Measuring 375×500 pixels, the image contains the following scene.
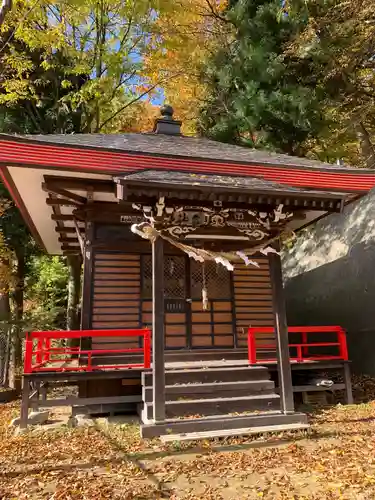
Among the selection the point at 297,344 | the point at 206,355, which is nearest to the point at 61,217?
the point at 206,355

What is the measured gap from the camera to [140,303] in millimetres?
9086

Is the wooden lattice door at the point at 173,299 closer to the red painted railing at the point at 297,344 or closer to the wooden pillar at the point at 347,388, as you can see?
the red painted railing at the point at 297,344

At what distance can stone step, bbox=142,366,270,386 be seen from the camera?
23.5 ft

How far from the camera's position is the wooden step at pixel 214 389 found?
685cm

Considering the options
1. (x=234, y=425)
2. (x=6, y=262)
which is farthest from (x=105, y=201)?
(x=6, y=262)

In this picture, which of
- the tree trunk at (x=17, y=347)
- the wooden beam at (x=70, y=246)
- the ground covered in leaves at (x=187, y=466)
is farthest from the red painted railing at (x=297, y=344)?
the tree trunk at (x=17, y=347)

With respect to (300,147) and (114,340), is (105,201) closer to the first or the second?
(114,340)

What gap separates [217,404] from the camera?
6.87 metres

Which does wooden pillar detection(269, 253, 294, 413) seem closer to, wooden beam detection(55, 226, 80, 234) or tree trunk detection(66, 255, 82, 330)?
wooden beam detection(55, 226, 80, 234)

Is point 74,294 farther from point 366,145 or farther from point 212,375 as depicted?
point 366,145

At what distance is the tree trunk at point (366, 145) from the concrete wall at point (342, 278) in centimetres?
482

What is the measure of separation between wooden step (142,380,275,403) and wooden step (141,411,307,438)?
0.48 m

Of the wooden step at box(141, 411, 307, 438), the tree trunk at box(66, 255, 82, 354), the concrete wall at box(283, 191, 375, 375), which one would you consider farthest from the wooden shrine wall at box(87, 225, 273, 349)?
the tree trunk at box(66, 255, 82, 354)

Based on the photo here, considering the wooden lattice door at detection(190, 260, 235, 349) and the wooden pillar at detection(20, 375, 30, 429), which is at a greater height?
the wooden lattice door at detection(190, 260, 235, 349)
